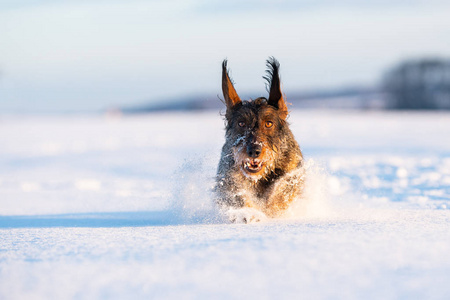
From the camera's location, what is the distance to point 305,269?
311 cm

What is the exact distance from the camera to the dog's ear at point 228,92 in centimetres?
604

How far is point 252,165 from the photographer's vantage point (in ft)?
18.2

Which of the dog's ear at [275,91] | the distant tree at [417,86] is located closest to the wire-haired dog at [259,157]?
the dog's ear at [275,91]

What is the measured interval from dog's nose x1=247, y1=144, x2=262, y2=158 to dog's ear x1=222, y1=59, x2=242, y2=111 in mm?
840

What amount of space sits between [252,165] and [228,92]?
994 mm

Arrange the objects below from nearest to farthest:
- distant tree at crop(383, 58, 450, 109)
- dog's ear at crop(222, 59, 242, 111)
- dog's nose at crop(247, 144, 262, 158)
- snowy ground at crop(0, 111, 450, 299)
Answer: snowy ground at crop(0, 111, 450, 299) → dog's nose at crop(247, 144, 262, 158) → dog's ear at crop(222, 59, 242, 111) → distant tree at crop(383, 58, 450, 109)

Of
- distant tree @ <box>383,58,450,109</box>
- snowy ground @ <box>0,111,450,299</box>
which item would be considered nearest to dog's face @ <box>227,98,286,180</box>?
snowy ground @ <box>0,111,450,299</box>

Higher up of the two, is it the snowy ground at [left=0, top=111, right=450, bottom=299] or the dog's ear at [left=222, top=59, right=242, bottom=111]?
the dog's ear at [left=222, top=59, right=242, bottom=111]

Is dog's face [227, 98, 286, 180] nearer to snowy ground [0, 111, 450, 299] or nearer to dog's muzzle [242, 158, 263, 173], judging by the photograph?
dog's muzzle [242, 158, 263, 173]

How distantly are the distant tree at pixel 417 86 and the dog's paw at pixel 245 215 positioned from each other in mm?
43307

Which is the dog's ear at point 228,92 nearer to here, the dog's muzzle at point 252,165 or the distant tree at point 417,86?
the dog's muzzle at point 252,165

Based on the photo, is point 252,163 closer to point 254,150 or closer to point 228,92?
point 254,150

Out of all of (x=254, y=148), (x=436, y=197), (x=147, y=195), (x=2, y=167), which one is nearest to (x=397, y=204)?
(x=436, y=197)

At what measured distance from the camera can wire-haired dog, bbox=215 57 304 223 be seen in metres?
5.53
